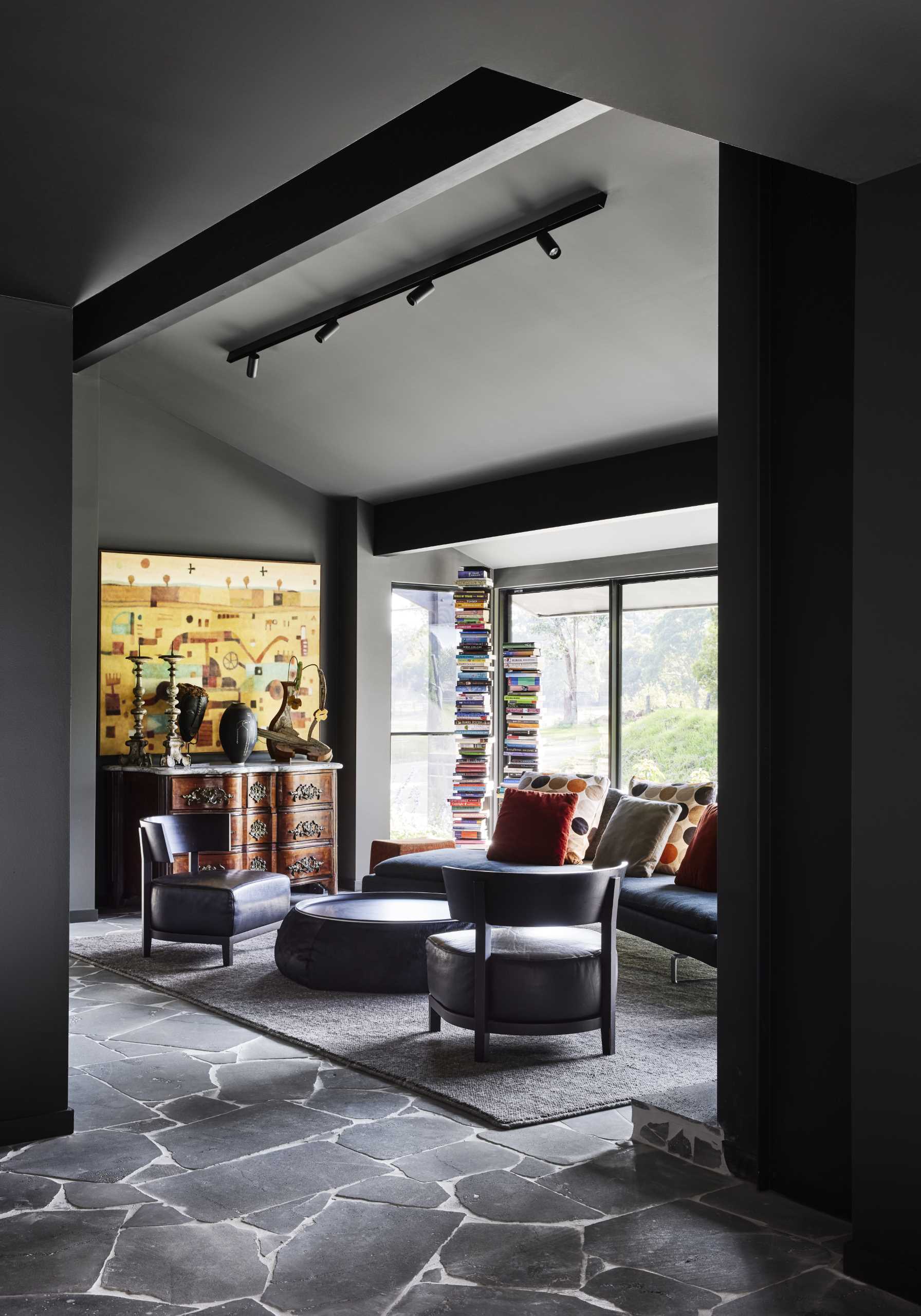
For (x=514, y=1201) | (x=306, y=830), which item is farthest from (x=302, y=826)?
(x=514, y=1201)

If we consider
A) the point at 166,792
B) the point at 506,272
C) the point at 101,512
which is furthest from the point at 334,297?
the point at 166,792

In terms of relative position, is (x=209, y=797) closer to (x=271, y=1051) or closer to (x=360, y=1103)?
(x=271, y=1051)

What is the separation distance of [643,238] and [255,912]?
13.1ft

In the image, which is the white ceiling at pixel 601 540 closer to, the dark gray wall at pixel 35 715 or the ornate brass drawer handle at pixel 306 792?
the ornate brass drawer handle at pixel 306 792

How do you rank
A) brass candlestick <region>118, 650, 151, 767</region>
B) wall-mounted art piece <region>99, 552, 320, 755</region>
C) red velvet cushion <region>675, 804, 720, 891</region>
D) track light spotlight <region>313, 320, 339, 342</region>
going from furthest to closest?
wall-mounted art piece <region>99, 552, 320, 755</region>, brass candlestick <region>118, 650, 151, 767</region>, track light spotlight <region>313, 320, 339, 342</region>, red velvet cushion <region>675, 804, 720, 891</region>

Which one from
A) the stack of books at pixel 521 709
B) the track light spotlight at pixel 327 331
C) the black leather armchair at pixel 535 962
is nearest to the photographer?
the black leather armchair at pixel 535 962

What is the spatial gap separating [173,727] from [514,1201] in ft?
18.2

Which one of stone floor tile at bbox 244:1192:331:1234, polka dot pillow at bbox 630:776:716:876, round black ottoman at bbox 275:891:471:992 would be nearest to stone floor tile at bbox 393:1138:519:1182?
stone floor tile at bbox 244:1192:331:1234

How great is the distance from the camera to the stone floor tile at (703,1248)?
9.63ft

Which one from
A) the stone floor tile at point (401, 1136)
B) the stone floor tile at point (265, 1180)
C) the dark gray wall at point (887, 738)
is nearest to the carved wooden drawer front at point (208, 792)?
the stone floor tile at point (401, 1136)

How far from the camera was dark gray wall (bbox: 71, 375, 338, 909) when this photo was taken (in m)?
7.84

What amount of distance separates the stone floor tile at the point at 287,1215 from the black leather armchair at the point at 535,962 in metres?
1.35

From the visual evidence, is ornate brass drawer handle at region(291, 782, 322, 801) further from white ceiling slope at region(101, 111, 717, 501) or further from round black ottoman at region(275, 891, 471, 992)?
round black ottoman at region(275, 891, 471, 992)

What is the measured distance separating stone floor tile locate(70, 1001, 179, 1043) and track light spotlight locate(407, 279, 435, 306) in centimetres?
367
